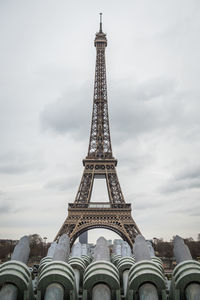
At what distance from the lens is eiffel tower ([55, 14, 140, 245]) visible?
147 feet

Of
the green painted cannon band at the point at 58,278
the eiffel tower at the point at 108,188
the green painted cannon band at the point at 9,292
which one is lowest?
the green painted cannon band at the point at 9,292

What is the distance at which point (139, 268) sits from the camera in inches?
337

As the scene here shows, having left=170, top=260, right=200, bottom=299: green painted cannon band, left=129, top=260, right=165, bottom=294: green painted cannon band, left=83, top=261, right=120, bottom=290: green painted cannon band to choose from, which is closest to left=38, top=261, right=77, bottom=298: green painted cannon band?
left=83, top=261, right=120, bottom=290: green painted cannon band

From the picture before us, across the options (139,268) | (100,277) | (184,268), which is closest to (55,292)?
(100,277)

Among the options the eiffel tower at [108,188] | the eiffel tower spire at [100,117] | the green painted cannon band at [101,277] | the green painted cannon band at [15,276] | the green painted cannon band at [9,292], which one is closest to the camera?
the green painted cannon band at [9,292]

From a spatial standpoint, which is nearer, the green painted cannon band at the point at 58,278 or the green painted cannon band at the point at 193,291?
the green painted cannon band at the point at 193,291

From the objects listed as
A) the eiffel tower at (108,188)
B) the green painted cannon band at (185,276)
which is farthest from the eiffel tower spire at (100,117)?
the green painted cannon band at (185,276)

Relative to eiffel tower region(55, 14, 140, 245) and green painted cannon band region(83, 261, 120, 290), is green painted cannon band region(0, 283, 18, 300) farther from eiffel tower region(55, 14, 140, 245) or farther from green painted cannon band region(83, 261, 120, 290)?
eiffel tower region(55, 14, 140, 245)

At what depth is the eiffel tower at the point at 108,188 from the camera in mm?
44719

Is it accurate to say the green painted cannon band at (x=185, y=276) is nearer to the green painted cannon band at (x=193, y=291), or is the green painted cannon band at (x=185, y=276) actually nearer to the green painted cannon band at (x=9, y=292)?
the green painted cannon band at (x=193, y=291)

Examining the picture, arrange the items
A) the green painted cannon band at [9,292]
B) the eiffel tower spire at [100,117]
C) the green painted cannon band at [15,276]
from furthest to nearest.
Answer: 1. the eiffel tower spire at [100,117]
2. the green painted cannon band at [15,276]
3. the green painted cannon band at [9,292]

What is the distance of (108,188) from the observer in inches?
1930

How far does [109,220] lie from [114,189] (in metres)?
6.15

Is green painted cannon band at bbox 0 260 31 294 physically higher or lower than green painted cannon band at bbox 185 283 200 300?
higher
